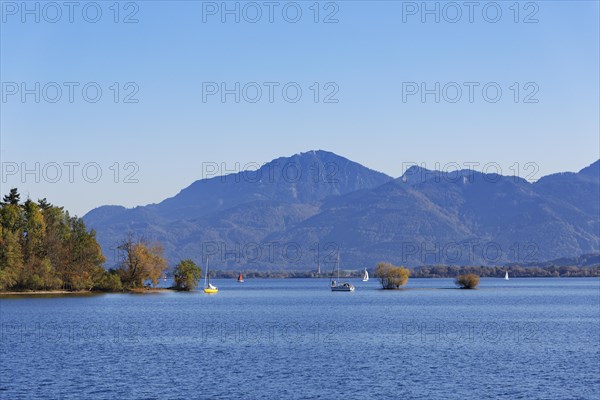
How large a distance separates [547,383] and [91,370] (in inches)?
1155

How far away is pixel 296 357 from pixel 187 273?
123529 millimetres

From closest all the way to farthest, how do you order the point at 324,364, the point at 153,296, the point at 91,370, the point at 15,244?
the point at 91,370, the point at 324,364, the point at 15,244, the point at 153,296

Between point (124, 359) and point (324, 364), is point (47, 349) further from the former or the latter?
point (324, 364)

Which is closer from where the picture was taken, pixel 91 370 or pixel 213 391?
pixel 213 391

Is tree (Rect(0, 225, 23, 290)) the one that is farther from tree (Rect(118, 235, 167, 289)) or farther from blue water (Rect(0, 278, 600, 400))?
blue water (Rect(0, 278, 600, 400))

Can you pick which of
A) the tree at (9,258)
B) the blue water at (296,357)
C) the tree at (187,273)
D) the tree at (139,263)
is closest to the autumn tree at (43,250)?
the tree at (9,258)

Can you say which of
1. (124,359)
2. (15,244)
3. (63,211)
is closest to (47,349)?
(124,359)

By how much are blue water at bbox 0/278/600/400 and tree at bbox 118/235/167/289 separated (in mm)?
53826

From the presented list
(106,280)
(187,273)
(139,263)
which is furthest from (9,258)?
(187,273)

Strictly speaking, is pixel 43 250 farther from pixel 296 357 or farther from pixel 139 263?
pixel 296 357

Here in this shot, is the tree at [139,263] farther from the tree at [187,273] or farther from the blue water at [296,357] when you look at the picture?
the blue water at [296,357]

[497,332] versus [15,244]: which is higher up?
[15,244]

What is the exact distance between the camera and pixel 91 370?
6203 centimetres

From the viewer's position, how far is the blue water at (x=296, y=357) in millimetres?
55031
